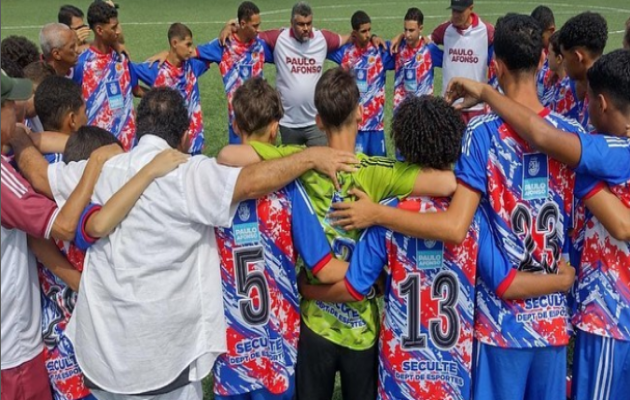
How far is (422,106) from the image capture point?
3.37m

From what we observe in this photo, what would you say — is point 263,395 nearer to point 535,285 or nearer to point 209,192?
point 209,192

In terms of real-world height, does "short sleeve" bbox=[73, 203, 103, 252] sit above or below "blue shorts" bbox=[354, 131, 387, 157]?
above

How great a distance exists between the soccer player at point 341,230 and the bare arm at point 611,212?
0.71 metres

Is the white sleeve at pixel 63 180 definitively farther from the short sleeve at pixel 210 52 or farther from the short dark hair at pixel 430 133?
the short sleeve at pixel 210 52

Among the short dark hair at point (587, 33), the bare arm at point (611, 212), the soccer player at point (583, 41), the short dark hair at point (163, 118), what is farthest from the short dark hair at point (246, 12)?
the bare arm at point (611, 212)

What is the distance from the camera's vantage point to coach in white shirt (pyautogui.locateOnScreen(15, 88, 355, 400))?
3211mm

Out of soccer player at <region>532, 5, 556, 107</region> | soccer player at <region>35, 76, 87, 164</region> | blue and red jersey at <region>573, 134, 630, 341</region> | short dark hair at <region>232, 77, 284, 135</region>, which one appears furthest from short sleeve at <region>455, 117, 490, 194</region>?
soccer player at <region>532, 5, 556, 107</region>

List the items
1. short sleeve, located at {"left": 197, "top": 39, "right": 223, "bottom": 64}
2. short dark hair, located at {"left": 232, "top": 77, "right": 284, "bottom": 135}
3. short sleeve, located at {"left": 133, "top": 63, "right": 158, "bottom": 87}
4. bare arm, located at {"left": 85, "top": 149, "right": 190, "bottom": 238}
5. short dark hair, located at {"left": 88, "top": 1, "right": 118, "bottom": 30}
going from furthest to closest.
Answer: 1. short sleeve, located at {"left": 197, "top": 39, "right": 223, "bottom": 64}
2. short sleeve, located at {"left": 133, "top": 63, "right": 158, "bottom": 87}
3. short dark hair, located at {"left": 88, "top": 1, "right": 118, "bottom": 30}
4. short dark hair, located at {"left": 232, "top": 77, "right": 284, "bottom": 135}
5. bare arm, located at {"left": 85, "top": 149, "right": 190, "bottom": 238}

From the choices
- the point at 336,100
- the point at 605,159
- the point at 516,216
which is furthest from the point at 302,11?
the point at 605,159

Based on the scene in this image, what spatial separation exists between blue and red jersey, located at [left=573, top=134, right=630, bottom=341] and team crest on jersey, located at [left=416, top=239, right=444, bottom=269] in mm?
731

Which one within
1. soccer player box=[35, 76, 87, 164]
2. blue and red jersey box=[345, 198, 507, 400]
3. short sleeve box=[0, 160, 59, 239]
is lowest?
blue and red jersey box=[345, 198, 507, 400]

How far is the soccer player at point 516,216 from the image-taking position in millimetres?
3436

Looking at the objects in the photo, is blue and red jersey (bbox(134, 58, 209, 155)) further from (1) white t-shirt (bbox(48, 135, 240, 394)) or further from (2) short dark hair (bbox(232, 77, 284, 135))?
(1) white t-shirt (bbox(48, 135, 240, 394))

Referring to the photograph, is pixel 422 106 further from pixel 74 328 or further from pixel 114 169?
pixel 74 328
